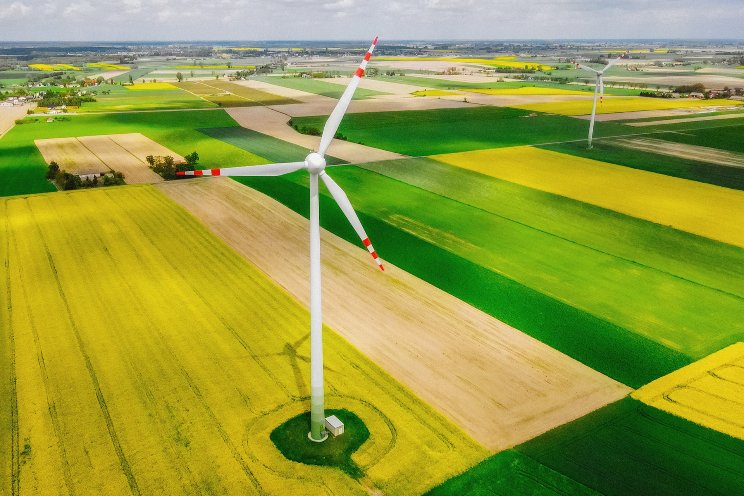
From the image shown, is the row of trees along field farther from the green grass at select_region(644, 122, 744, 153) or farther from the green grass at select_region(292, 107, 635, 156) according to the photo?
the green grass at select_region(644, 122, 744, 153)

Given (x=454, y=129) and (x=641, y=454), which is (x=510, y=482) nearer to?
(x=641, y=454)

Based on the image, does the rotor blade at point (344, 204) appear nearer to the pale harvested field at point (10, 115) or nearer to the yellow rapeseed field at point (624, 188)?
the yellow rapeseed field at point (624, 188)

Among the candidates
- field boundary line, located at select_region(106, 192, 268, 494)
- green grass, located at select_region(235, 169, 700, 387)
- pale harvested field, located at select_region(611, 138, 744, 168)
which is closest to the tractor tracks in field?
field boundary line, located at select_region(106, 192, 268, 494)

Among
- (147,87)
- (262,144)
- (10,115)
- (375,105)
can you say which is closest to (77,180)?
(262,144)

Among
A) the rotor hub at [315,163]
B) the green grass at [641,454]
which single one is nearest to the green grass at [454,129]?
the green grass at [641,454]

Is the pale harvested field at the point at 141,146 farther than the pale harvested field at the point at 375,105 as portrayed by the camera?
No
